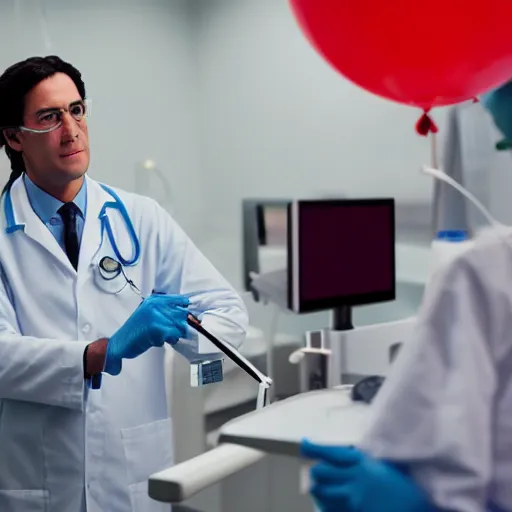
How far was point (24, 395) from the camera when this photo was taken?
5.24 feet

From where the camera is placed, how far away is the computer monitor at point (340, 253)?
187 cm

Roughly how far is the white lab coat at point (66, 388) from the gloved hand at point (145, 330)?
0.08 meters

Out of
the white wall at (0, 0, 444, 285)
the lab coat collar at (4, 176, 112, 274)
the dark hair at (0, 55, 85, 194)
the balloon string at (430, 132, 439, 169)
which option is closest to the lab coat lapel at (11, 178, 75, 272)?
the lab coat collar at (4, 176, 112, 274)

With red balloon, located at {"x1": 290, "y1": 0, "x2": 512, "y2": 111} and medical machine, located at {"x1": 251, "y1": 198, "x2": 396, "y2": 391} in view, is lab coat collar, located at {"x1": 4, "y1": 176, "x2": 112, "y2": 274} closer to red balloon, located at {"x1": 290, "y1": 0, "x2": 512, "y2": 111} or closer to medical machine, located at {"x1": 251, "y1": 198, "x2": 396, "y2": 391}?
medical machine, located at {"x1": 251, "y1": 198, "x2": 396, "y2": 391}

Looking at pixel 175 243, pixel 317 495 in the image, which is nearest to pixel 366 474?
pixel 317 495

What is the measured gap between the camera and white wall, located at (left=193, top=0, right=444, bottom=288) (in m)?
2.38

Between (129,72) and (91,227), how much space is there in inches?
22.0

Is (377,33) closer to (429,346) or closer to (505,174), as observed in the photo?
(429,346)

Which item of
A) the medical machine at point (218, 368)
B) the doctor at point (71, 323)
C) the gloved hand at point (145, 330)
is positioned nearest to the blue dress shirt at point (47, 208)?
the doctor at point (71, 323)

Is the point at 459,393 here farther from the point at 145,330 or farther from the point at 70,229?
the point at 70,229

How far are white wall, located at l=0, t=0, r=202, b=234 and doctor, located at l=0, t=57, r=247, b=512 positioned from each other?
137 mm

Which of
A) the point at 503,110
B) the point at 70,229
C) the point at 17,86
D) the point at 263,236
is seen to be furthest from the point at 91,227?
the point at 503,110

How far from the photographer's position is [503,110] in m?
0.96

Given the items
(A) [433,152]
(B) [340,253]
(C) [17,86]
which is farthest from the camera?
(A) [433,152]
